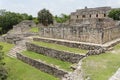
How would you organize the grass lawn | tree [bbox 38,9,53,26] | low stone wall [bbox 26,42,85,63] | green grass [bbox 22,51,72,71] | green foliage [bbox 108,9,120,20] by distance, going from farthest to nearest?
green foliage [bbox 108,9,120,20] < tree [bbox 38,9,53,26] < low stone wall [bbox 26,42,85,63] < green grass [bbox 22,51,72,71] < the grass lawn

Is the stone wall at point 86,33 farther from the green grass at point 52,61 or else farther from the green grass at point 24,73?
the green grass at point 24,73

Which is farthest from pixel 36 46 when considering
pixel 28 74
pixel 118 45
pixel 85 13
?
pixel 85 13

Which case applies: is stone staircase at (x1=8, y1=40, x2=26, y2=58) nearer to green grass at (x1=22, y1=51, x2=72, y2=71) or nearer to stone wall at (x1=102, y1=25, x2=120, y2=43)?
green grass at (x1=22, y1=51, x2=72, y2=71)

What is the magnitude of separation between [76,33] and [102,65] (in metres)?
6.28

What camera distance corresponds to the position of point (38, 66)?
548 inches

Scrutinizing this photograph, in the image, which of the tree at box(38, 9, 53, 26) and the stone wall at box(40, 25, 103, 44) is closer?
the stone wall at box(40, 25, 103, 44)

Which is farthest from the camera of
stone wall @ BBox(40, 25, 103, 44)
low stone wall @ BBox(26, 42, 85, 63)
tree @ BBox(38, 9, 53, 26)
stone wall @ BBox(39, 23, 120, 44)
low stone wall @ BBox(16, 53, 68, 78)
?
tree @ BBox(38, 9, 53, 26)

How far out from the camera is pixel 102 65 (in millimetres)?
9336

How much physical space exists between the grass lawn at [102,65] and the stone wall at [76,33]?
211 centimetres

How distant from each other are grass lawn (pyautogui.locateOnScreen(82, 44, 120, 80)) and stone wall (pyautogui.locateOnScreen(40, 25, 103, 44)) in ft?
6.91

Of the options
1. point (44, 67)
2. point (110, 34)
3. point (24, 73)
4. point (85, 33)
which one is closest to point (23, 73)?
point (24, 73)

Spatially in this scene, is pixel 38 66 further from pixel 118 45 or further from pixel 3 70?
pixel 118 45

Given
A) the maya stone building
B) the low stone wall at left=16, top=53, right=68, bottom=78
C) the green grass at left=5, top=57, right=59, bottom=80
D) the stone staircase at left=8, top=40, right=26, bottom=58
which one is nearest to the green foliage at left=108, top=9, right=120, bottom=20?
the maya stone building

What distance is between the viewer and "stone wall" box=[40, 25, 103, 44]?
13.7 m
